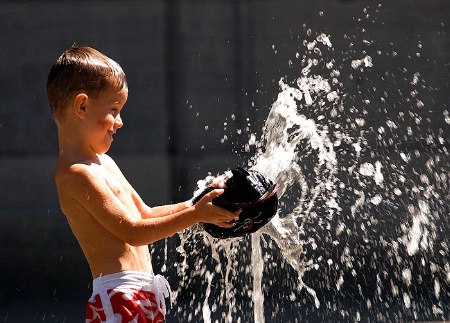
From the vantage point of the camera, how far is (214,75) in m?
6.77

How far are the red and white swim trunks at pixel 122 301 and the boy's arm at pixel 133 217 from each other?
5.2 inches

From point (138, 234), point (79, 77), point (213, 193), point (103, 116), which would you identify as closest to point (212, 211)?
point (213, 193)

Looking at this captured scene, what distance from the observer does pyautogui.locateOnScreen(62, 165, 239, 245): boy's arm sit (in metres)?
2.61

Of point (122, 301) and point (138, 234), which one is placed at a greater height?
point (138, 234)

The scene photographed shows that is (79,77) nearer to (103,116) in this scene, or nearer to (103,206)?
(103,116)

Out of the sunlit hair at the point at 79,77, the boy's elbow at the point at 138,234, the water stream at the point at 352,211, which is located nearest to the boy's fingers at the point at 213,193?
the boy's elbow at the point at 138,234

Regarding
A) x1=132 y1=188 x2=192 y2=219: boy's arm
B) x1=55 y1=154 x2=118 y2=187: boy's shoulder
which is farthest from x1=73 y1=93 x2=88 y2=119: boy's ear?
x1=132 y1=188 x2=192 y2=219: boy's arm

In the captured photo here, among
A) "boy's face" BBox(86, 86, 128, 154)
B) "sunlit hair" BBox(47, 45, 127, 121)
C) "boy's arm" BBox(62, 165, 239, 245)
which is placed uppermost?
"sunlit hair" BBox(47, 45, 127, 121)

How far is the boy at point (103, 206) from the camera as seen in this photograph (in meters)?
2.63

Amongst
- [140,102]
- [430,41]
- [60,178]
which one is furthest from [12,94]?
[60,178]

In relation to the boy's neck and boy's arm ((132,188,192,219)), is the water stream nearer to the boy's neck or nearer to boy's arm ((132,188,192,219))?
boy's arm ((132,188,192,219))

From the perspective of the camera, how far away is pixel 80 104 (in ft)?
9.01

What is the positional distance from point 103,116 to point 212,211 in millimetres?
469

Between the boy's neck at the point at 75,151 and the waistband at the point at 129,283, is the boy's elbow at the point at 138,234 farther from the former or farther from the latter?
the boy's neck at the point at 75,151
